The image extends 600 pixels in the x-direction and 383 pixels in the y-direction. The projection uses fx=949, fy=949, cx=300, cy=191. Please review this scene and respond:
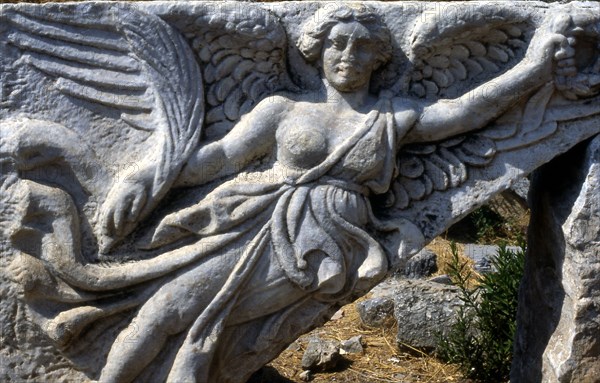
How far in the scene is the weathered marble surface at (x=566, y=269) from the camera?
10.5ft

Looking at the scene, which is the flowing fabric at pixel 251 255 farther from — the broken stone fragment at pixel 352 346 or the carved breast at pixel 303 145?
the broken stone fragment at pixel 352 346

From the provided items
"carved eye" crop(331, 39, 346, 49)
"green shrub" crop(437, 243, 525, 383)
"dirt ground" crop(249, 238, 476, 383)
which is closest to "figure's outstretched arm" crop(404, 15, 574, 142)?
"carved eye" crop(331, 39, 346, 49)

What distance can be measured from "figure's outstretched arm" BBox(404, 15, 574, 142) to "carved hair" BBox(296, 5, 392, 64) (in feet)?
0.83

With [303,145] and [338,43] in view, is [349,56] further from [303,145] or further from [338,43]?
[303,145]

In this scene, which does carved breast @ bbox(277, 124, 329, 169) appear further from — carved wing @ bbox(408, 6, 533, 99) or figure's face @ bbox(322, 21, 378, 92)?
carved wing @ bbox(408, 6, 533, 99)

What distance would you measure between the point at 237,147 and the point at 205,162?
11cm

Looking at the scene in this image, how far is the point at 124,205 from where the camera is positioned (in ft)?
9.73

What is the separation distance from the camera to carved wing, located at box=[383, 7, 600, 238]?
3.15 metres

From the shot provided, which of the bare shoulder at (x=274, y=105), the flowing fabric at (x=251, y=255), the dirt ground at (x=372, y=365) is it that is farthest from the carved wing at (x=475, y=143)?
the dirt ground at (x=372, y=365)

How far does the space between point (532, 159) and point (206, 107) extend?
1.10 metres

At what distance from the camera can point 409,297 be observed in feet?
14.6

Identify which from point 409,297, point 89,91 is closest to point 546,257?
point 409,297

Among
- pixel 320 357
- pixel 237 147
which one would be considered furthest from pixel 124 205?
pixel 320 357

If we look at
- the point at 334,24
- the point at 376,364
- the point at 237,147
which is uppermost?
the point at 334,24
